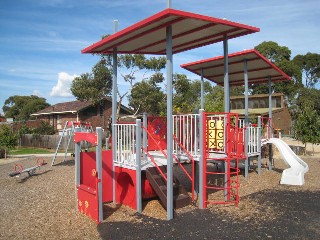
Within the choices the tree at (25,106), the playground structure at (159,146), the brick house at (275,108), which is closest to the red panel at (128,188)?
the playground structure at (159,146)

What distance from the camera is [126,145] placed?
28.0 feet

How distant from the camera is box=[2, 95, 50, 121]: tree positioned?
7843cm

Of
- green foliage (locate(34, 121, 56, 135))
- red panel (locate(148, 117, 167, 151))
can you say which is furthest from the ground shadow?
green foliage (locate(34, 121, 56, 135))

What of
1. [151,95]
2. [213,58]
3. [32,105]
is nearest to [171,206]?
[213,58]

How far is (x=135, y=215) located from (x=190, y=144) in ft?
8.57

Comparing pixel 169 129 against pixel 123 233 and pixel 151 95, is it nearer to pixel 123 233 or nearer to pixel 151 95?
pixel 123 233

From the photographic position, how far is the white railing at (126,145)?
816 cm

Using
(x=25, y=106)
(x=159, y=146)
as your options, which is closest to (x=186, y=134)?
(x=159, y=146)

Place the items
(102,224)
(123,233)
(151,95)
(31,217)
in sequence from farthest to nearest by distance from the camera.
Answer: (151,95)
(31,217)
(102,224)
(123,233)

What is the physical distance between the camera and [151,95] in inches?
1181

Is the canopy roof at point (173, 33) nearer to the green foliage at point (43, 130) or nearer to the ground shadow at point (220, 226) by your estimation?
the ground shadow at point (220, 226)

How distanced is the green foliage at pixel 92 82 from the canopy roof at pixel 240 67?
16.4 m

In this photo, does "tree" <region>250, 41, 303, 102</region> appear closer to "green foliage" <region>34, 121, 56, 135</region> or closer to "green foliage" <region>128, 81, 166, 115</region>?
"green foliage" <region>128, 81, 166, 115</region>

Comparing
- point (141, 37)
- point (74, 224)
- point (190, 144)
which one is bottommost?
point (74, 224)
